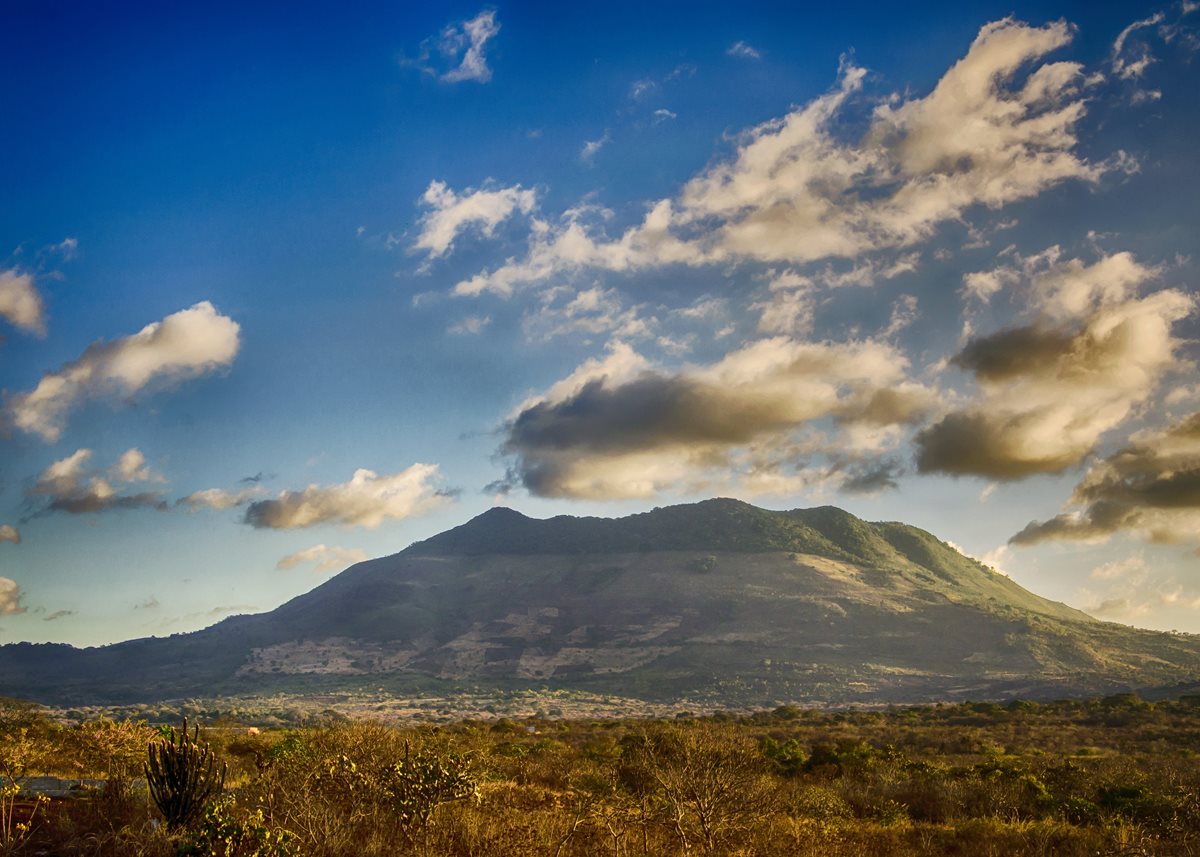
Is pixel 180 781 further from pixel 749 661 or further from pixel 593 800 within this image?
pixel 749 661

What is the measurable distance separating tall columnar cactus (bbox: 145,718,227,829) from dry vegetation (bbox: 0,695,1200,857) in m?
0.43

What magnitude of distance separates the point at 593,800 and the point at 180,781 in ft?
33.1

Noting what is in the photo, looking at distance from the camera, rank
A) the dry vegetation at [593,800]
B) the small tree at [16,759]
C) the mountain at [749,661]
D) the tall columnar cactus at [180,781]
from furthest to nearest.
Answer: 1. the mountain at [749,661]
2. the tall columnar cactus at [180,781]
3. the dry vegetation at [593,800]
4. the small tree at [16,759]

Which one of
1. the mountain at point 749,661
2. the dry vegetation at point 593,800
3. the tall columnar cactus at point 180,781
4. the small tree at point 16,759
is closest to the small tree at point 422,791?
the dry vegetation at point 593,800

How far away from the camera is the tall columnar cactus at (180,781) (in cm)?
1416

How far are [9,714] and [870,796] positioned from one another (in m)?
36.8

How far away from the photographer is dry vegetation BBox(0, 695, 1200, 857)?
13.9 m

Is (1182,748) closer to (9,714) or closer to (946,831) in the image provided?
(946,831)

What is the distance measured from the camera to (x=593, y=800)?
20.3 m

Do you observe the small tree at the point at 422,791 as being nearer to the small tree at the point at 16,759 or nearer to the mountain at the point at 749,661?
the small tree at the point at 16,759

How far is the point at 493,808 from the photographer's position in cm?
1808

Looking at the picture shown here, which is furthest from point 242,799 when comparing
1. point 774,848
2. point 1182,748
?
point 1182,748

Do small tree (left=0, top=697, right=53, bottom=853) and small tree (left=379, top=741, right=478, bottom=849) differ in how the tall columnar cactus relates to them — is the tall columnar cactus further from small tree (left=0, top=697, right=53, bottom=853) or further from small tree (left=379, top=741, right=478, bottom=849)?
small tree (left=379, top=741, right=478, bottom=849)

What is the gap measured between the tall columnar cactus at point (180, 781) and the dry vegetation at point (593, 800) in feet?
1.40
